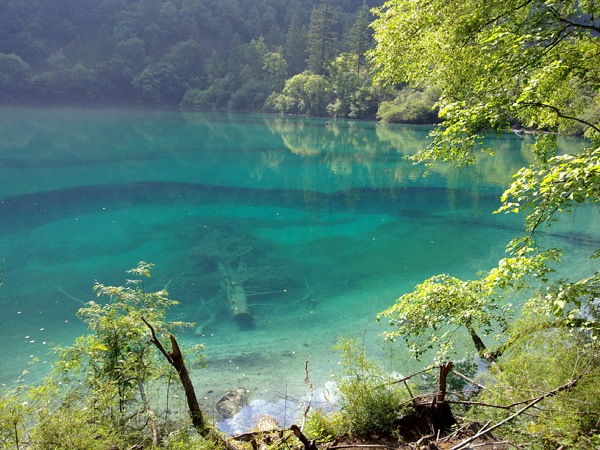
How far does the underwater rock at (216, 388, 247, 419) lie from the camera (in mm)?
6070

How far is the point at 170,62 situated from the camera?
308 feet

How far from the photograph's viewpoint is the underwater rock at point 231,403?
6.07 metres

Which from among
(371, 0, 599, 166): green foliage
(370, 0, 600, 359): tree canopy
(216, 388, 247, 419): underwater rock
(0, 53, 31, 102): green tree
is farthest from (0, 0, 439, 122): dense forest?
(216, 388, 247, 419): underwater rock

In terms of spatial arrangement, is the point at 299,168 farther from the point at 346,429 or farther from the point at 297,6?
the point at 297,6

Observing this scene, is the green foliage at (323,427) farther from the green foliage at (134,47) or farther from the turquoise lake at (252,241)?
the green foliage at (134,47)

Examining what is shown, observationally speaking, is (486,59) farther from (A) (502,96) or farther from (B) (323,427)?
(B) (323,427)

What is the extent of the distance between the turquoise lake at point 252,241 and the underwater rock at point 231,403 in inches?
9.6

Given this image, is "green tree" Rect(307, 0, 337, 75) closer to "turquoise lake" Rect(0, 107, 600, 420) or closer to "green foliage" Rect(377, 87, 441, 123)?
"green foliage" Rect(377, 87, 441, 123)

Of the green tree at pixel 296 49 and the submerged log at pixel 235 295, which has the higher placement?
the green tree at pixel 296 49

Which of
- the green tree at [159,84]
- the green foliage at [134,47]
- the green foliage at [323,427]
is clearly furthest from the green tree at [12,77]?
the green foliage at [323,427]

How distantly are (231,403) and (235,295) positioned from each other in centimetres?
422

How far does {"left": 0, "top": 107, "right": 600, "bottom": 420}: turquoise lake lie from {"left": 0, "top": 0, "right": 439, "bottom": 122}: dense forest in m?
42.8

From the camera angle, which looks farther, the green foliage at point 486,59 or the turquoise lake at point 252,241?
the turquoise lake at point 252,241

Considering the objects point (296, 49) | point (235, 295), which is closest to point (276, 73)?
point (296, 49)
